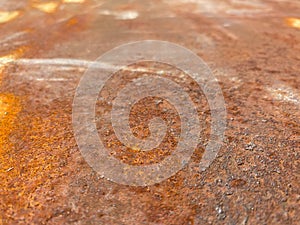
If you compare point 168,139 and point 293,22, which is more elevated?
point 293,22

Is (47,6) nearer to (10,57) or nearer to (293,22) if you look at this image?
(10,57)

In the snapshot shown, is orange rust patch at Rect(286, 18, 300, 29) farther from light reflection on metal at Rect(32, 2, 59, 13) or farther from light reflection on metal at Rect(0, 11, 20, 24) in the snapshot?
light reflection on metal at Rect(0, 11, 20, 24)

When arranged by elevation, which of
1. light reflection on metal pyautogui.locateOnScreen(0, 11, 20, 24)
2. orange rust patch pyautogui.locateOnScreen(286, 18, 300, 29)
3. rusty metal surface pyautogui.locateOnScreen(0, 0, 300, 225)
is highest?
light reflection on metal pyautogui.locateOnScreen(0, 11, 20, 24)

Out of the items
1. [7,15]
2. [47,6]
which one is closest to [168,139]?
[7,15]

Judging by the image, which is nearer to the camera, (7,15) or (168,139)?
(168,139)

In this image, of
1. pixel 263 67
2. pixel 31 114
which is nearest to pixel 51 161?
pixel 31 114

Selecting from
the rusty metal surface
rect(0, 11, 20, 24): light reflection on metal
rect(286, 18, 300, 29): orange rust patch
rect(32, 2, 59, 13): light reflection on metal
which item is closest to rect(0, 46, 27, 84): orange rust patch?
the rusty metal surface
